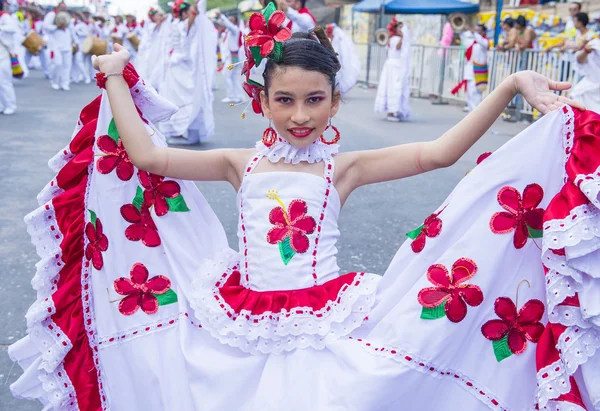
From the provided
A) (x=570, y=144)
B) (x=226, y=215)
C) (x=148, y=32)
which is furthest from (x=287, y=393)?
(x=148, y=32)

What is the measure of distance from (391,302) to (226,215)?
10.6 feet

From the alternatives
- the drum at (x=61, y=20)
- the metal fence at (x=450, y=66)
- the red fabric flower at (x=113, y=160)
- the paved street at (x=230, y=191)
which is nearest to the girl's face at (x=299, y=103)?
the red fabric flower at (x=113, y=160)

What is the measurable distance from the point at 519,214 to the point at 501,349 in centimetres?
35

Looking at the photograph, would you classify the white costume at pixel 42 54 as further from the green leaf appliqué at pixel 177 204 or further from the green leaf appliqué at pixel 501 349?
the green leaf appliqué at pixel 501 349

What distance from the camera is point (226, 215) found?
4934mm

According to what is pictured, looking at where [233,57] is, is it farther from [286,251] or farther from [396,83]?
[286,251]

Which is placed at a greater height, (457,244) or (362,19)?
(457,244)

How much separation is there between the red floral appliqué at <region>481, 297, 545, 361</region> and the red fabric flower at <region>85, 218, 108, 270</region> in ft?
3.88

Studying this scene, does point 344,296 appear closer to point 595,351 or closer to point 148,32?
point 595,351

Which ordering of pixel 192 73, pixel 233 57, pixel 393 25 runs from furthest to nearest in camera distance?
pixel 233 57
pixel 393 25
pixel 192 73

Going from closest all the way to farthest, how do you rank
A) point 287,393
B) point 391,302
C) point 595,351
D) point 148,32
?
point 595,351 → point 287,393 → point 391,302 → point 148,32

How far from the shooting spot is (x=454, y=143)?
1888 mm

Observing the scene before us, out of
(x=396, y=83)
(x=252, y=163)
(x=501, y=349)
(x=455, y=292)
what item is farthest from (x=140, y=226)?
(x=396, y=83)

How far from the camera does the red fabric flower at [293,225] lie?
1.90m
